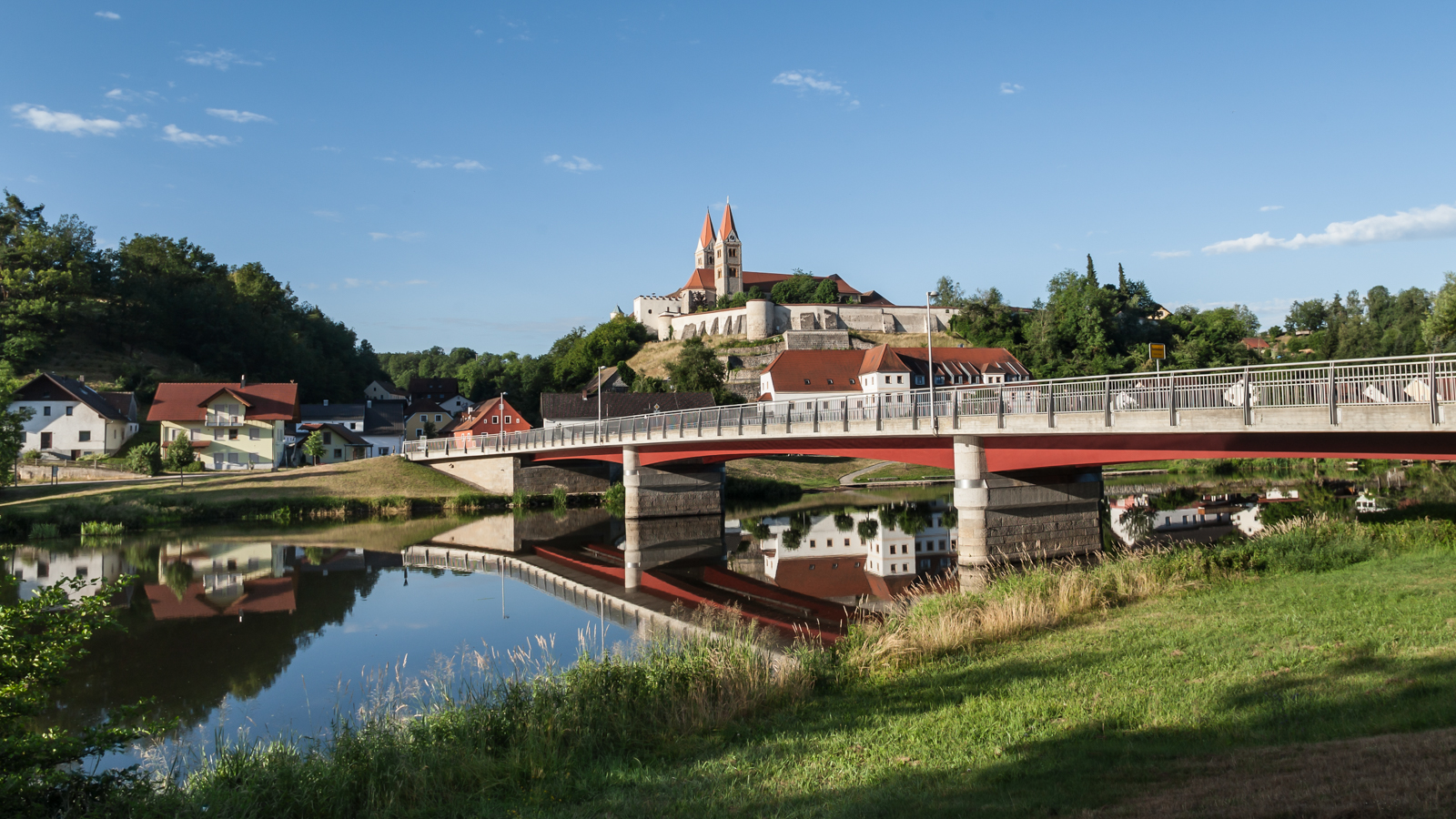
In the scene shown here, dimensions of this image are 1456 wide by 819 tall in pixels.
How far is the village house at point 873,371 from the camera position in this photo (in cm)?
8619

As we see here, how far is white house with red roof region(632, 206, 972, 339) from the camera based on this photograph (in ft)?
402

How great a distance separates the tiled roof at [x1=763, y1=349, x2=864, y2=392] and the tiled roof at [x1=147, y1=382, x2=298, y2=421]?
4291cm

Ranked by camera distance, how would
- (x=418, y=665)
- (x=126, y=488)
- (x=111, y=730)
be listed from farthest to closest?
(x=126, y=488)
(x=418, y=665)
(x=111, y=730)

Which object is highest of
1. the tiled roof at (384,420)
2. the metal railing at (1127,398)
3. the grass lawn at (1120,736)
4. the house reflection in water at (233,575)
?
the metal railing at (1127,398)

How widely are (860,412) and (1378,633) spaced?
18.5 meters

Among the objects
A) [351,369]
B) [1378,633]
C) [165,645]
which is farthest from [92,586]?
[351,369]

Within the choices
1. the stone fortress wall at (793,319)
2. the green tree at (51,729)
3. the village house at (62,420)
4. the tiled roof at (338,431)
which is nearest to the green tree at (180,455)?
the village house at (62,420)

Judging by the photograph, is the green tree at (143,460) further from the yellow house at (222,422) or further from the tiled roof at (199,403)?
the tiled roof at (199,403)

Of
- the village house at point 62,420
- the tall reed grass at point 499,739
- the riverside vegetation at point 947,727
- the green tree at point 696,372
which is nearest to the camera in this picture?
the riverside vegetation at point 947,727

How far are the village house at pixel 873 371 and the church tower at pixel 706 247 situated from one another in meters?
59.0

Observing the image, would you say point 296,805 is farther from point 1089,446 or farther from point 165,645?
point 1089,446

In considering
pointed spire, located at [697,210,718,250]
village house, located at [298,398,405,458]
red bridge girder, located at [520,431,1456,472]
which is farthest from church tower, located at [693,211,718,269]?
red bridge girder, located at [520,431,1456,472]

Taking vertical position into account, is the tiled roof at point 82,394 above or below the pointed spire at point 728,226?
below

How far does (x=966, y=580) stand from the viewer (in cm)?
2138
